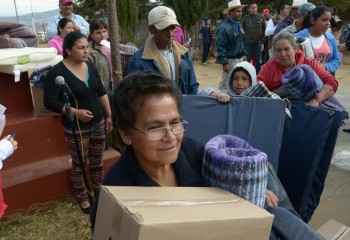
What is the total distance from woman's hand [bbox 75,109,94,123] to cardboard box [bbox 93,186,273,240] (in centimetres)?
187

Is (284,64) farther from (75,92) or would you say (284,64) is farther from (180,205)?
(180,205)

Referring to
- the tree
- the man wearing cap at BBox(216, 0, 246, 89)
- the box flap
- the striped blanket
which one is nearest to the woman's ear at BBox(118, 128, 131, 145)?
the box flap

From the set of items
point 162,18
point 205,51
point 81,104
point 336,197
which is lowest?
point 205,51

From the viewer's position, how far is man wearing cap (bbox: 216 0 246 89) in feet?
17.6

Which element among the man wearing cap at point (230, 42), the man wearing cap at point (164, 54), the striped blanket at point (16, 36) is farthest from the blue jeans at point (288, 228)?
the man wearing cap at point (230, 42)

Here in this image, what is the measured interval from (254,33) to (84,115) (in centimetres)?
584

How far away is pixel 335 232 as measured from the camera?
212 centimetres

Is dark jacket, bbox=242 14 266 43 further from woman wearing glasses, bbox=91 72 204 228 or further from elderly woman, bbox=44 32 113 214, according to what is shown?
woman wearing glasses, bbox=91 72 204 228

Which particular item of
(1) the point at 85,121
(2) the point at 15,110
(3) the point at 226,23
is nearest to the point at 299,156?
(1) the point at 85,121

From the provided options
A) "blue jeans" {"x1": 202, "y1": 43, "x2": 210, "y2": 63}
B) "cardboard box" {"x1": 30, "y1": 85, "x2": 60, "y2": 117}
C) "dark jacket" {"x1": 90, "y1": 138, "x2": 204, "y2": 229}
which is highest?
"dark jacket" {"x1": 90, "y1": 138, "x2": 204, "y2": 229}

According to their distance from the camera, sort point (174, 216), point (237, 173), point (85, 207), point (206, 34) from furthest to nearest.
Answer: point (206, 34), point (85, 207), point (237, 173), point (174, 216)

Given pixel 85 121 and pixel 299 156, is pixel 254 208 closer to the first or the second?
pixel 299 156

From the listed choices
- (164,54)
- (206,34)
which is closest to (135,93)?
(164,54)

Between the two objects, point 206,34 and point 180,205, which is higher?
point 180,205
